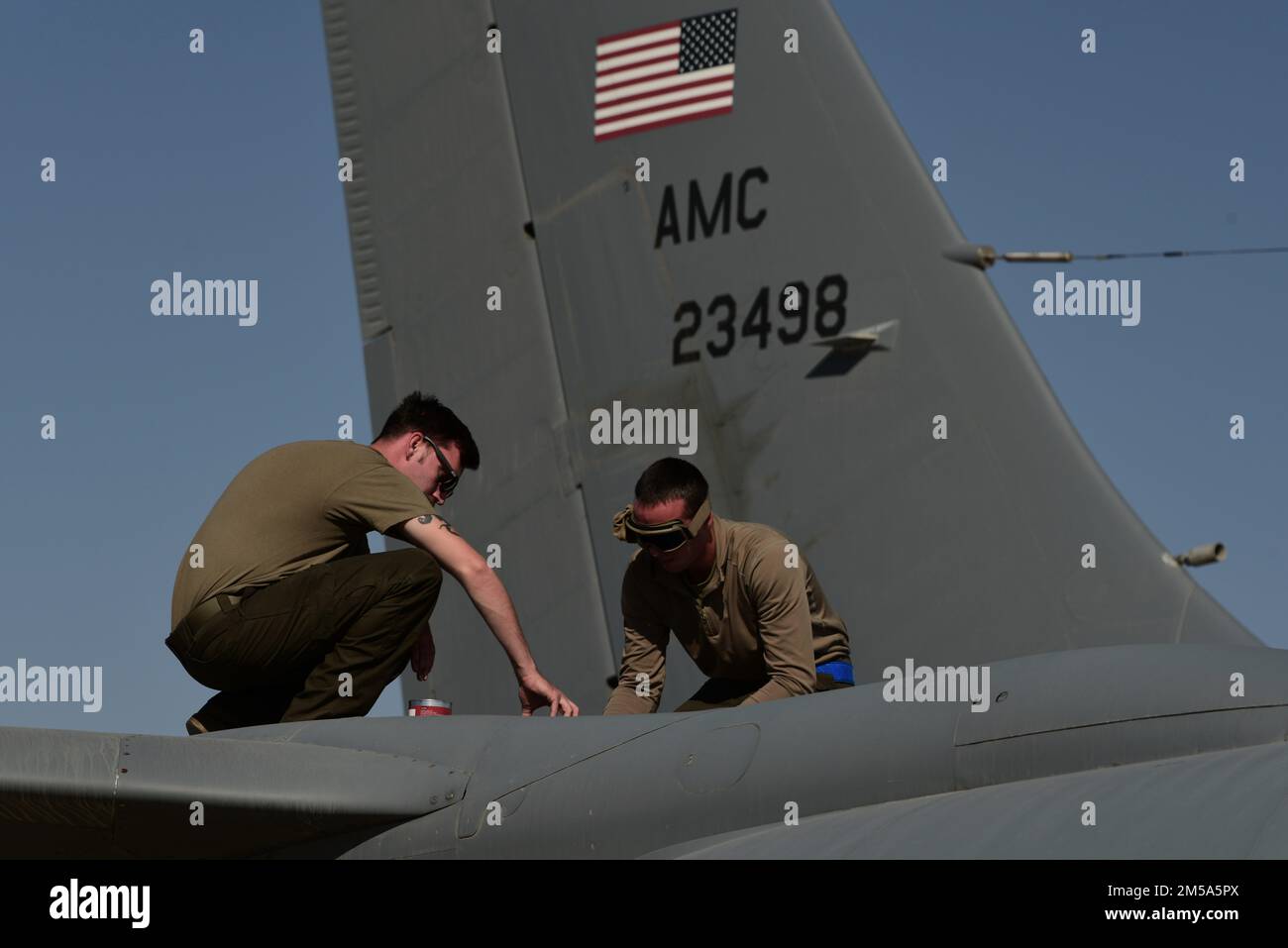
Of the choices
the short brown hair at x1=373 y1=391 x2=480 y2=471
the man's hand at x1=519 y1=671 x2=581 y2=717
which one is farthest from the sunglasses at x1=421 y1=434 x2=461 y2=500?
the man's hand at x1=519 y1=671 x2=581 y2=717

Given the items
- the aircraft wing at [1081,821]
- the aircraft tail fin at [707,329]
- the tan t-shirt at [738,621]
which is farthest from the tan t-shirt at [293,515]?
the aircraft tail fin at [707,329]

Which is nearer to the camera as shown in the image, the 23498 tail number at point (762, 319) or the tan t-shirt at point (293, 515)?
the tan t-shirt at point (293, 515)

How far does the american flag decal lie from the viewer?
5613mm

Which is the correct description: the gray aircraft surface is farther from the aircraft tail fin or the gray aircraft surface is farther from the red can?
the red can

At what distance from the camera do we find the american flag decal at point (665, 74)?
5613 millimetres

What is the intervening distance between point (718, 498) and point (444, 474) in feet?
5.65

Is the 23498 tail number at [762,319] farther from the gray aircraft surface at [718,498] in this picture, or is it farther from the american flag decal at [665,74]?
the american flag decal at [665,74]

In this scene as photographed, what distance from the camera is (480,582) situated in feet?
11.9

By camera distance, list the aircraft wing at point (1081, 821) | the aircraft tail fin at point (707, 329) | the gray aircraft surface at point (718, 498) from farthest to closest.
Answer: the aircraft tail fin at point (707, 329), the gray aircraft surface at point (718, 498), the aircraft wing at point (1081, 821)

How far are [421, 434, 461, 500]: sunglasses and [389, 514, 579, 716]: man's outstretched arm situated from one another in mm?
267

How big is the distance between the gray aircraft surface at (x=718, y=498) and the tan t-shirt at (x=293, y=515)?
0.40 meters

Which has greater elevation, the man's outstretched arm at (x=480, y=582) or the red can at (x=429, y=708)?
the man's outstretched arm at (x=480, y=582)

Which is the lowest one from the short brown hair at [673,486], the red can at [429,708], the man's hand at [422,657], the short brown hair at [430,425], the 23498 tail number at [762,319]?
the red can at [429,708]

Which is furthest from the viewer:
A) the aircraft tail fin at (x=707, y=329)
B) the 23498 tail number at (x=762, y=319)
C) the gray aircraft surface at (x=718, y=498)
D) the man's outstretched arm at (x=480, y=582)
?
the 23498 tail number at (x=762, y=319)
